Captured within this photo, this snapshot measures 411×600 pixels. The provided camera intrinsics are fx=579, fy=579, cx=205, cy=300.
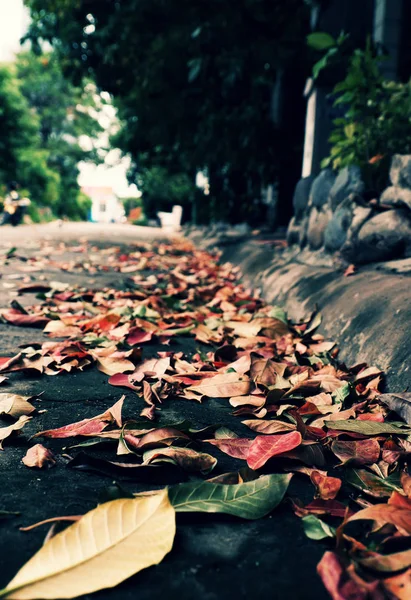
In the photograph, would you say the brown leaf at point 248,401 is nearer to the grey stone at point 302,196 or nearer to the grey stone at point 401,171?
the grey stone at point 401,171

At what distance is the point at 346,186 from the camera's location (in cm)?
329

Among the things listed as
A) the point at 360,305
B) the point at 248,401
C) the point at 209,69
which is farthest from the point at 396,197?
the point at 209,69

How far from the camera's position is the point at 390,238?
2539mm

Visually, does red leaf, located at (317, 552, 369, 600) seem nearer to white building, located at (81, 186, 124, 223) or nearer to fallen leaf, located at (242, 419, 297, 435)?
fallen leaf, located at (242, 419, 297, 435)

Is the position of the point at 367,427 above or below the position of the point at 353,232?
below

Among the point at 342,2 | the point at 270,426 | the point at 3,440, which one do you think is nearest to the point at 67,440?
the point at 3,440

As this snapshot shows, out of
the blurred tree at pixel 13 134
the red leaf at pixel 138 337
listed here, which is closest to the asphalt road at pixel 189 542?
the red leaf at pixel 138 337

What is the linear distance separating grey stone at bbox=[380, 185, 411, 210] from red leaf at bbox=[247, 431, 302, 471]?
1782 mm

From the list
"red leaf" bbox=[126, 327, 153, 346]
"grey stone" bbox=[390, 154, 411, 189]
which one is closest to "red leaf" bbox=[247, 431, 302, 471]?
"red leaf" bbox=[126, 327, 153, 346]

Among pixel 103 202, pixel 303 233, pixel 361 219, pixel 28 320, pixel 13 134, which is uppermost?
pixel 13 134

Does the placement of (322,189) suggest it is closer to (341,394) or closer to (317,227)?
(317,227)

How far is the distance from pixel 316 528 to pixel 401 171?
2242mm

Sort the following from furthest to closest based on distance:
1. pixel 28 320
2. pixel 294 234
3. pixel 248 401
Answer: pixel 294 234, pixel 28 320, pixel 248 401

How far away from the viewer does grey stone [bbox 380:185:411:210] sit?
2613 millimetres
